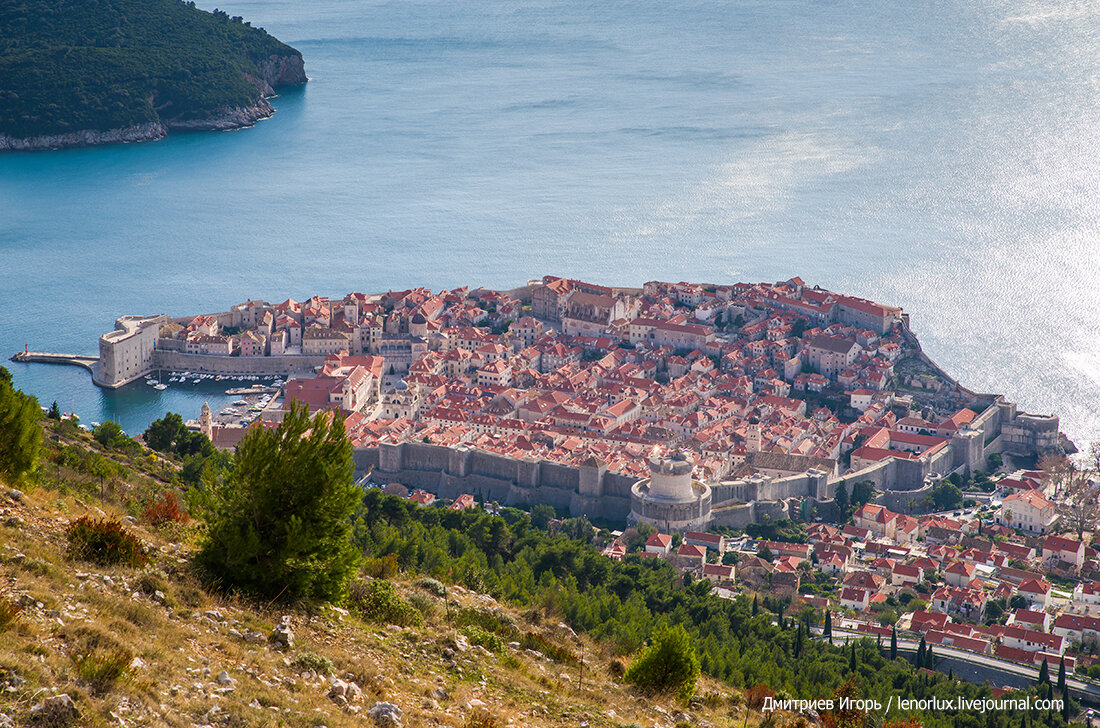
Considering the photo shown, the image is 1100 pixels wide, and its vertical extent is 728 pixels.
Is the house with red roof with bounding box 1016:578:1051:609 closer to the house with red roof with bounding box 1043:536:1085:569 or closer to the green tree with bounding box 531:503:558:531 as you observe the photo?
the house with red roof with bounding box 1043:536:1085:569

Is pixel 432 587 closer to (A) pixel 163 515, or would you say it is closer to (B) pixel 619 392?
(A) pixel 163 515

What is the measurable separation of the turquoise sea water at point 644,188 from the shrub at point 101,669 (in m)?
20.8

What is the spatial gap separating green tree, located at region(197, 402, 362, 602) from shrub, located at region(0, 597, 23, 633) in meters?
1.27

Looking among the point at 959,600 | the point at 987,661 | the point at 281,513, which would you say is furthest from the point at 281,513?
the point at 959,600

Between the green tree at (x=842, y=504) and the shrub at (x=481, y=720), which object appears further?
the green tree at (x=842, y=504)

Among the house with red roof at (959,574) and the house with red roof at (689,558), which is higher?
the house with red roof at (959,574)

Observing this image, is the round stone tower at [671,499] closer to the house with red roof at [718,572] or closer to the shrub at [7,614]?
the house with red roof at [718,572]

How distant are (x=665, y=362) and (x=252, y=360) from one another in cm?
893

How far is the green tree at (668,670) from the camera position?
7551 millimetres

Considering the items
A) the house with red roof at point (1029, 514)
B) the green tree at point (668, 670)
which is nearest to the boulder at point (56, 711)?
the green tree at point (668, 670)

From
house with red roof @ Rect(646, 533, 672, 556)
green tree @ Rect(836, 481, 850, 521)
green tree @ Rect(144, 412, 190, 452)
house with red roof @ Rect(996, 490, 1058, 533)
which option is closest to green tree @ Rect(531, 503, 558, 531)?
house with red roof @ Rect(646, 533, 672, 556)

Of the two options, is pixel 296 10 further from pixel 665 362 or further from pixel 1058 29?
pixel 665 362

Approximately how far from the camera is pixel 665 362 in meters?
27.2

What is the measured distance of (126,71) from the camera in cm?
5253
